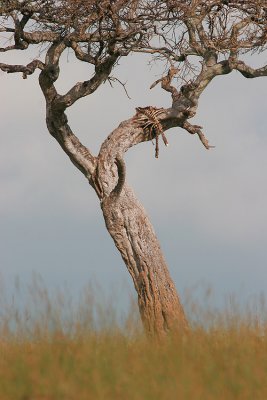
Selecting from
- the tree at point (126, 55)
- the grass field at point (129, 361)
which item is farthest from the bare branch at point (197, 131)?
the grass field at point (129, 361)

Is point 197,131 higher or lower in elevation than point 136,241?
higher

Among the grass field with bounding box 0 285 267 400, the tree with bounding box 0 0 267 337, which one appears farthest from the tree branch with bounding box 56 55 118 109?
the grass field with bounding box 0 285 267 400

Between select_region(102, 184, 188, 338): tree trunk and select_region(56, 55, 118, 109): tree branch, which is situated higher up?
select_region(56, 55, 118, 109): tree branch

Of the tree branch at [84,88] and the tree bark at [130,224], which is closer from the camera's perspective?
the tree bark at [130,224]

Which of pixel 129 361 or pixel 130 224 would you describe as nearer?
pixel 129 361

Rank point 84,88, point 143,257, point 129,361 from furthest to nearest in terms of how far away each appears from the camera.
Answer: point 84,88 → point 143,257 → point 129,361

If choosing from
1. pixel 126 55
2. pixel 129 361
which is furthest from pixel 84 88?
pixel 129 361

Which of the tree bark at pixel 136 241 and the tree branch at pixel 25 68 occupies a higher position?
the tree branch at pixel 25 68

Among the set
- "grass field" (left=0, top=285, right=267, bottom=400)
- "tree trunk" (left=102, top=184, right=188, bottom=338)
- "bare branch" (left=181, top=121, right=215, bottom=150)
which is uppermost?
"bare branch" (left=181, top=121, right=215, bottom=150)

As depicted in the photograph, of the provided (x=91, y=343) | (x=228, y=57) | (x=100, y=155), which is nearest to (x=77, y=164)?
(x=100, y=155)

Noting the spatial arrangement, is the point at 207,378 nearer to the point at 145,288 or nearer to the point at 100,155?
the point at 145,288

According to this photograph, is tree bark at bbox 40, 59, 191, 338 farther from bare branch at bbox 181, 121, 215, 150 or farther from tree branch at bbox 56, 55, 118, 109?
bare branch at bbox 181, 121, 215, 150

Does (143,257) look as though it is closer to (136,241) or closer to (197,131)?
(136,241)

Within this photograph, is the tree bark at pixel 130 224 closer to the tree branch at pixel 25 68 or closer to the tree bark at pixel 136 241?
the tree bark at pixel 136 241
